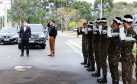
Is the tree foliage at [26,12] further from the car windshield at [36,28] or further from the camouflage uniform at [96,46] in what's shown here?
the camouflage uniform at [96,46]

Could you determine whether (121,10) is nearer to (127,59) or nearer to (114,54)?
(114,54)

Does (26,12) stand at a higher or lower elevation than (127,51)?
higher

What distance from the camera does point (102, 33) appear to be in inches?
252

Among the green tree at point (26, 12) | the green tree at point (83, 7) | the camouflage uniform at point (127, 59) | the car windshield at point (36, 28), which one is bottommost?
the camouflage uniform at point (127, 59)

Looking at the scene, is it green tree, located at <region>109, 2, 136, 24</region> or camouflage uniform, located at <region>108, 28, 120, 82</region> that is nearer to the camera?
camouflage uniform, located at <region>108, 28, 120, 82</region>

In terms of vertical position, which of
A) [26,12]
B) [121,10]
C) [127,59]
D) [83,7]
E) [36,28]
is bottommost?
[127,59]

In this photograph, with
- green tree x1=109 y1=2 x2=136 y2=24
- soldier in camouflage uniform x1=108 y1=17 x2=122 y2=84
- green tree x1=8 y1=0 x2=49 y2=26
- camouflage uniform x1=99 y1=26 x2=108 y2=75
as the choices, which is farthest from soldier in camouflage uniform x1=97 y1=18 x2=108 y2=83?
green tree x1=109 y1=2 x2=136 y2=24

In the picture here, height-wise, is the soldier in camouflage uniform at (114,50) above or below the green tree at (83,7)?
below

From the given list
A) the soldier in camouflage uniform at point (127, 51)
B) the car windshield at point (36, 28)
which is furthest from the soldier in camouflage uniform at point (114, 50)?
the car windshield at point (36, 28)

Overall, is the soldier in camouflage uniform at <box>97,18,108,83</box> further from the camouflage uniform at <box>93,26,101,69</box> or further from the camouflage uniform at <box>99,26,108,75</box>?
the camouflage uniform at <box>93,26,101,69</box>

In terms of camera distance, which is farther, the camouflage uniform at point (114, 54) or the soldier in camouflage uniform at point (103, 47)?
the soldier in camouflage uniform at point (103, 47)

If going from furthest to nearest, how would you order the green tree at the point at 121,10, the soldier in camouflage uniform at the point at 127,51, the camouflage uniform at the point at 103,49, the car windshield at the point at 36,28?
the green tree at the point at 121,10 < the car windshield at the point at 36,28 < the camouflage uniform at the point at 103,49 < the soldier in camouflage uniform at the point at 127,51

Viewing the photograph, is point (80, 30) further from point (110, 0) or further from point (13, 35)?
point (110, 0)

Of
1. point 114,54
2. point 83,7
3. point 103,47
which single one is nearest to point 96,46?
point 103,47
